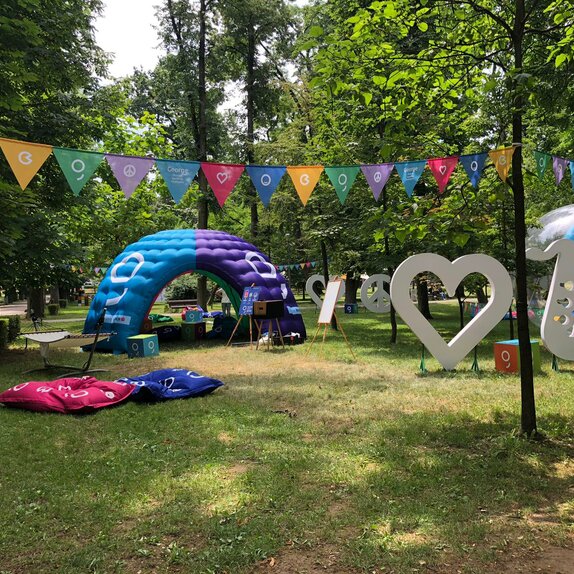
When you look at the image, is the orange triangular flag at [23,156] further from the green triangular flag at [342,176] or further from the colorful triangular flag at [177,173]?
the green triangular flag at [342,176]

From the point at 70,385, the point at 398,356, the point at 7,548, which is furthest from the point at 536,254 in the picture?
the point at 7,548

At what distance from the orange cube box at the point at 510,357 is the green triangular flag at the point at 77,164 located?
24.1 feet

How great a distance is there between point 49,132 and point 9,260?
3.05 metres

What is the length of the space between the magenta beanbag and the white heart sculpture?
15.9 ft

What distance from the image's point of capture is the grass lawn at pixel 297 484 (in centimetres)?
321

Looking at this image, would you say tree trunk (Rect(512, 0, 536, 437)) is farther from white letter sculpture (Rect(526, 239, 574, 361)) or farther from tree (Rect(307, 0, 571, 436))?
white letter sculpture (Rect(526, 239, 574, 361))

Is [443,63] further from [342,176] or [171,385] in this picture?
[171,385]

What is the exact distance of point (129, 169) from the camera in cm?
737

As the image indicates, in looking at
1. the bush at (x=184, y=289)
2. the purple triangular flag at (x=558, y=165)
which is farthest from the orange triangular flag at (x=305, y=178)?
the bush at (x=184, y=289)

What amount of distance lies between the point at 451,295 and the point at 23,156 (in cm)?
699

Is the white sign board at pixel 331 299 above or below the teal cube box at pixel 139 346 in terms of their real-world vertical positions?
above

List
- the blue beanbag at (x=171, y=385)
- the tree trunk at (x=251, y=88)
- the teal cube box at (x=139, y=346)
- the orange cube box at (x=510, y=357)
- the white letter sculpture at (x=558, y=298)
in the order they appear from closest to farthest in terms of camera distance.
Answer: the blue beanbag at (x=171, y=385), the orange cube box at (x=510, y=357), the white letter sculpture at (x=558, y=298), the teal cube box at (x=139, y=346), the tree trunk at (x=251, y=88)

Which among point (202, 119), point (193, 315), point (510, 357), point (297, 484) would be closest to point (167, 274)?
point (193, 315)

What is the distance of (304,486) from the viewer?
14.1 feet
